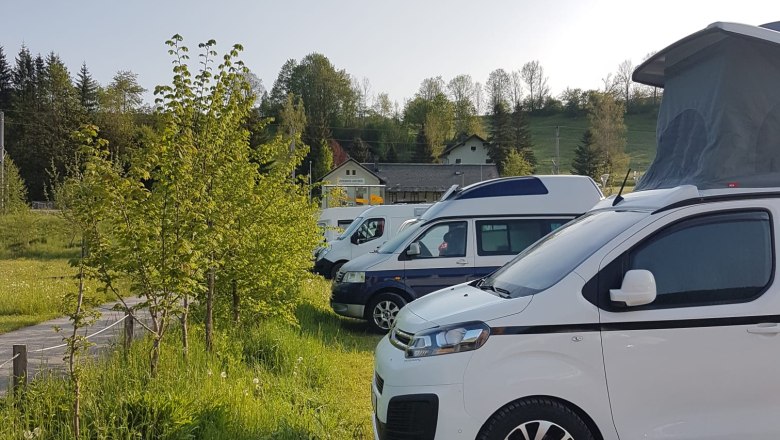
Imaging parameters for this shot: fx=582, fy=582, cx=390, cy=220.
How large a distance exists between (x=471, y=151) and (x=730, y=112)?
79.7 meters

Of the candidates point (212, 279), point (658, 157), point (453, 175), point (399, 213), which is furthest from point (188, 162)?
point (453, 175)

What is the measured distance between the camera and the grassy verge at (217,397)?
4.24 metres

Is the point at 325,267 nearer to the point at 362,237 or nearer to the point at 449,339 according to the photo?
the point at 362,237

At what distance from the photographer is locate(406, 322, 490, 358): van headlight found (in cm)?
357

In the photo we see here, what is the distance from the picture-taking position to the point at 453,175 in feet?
216

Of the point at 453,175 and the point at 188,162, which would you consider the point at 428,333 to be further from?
the point at 453,175

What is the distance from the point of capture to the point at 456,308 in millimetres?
3953

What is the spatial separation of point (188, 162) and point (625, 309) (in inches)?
150

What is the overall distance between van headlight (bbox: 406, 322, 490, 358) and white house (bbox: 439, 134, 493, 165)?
257 ft

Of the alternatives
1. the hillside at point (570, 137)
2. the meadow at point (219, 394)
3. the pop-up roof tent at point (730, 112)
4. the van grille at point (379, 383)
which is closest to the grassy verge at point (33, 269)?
the meadow at point (219, 394)

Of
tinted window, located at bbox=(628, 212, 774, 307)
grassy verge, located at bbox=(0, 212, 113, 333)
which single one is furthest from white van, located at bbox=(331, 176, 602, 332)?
tinted window, located at bbox=(628, 212, 774, 307)

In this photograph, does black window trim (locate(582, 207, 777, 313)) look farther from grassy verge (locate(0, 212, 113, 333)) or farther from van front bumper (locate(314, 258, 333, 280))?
van front bumper (locate(314, 258, 333, 280))

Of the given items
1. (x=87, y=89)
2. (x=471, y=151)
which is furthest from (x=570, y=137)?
(x=87, y=89)

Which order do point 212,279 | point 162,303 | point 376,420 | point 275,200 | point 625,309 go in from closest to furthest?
point 625,309
point 376,420
point 162,303
point 212,279
point 275,200
